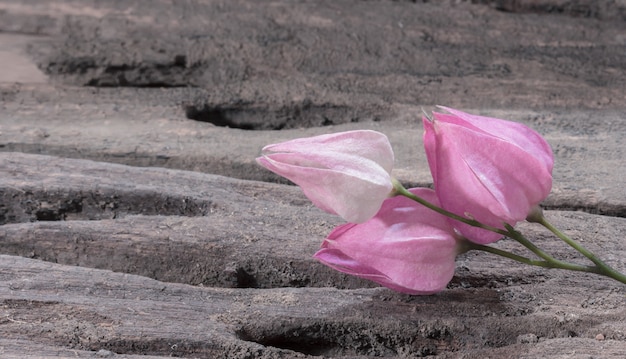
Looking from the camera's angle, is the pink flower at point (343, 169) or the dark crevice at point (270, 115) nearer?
the pink flower at point (343, 169)

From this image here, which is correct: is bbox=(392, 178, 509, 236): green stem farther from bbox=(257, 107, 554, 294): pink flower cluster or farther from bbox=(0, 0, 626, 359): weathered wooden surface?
bbox=(0, 0, 626, 359): weathered wooden surface

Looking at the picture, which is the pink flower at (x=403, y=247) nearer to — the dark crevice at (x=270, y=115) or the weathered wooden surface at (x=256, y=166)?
the weathered wooden surface at (x=256, y=166)

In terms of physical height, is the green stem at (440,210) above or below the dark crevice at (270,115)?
above

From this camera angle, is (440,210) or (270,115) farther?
(270,115)

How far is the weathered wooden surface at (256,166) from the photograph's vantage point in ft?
2.23

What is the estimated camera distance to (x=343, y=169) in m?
0.58

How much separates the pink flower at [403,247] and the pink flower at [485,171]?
0.03 metres

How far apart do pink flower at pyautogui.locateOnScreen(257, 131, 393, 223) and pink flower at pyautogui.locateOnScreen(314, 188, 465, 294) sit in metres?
0.03

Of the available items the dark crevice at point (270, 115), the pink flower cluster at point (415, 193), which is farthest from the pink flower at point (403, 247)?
the dark crevice at point (270, 115)

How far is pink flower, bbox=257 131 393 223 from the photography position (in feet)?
1.91

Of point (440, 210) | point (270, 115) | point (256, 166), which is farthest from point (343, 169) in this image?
point (270, 115)

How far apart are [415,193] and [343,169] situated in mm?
83

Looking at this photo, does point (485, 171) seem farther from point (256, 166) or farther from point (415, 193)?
point (256, 166)

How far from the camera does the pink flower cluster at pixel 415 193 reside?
0.59 m
